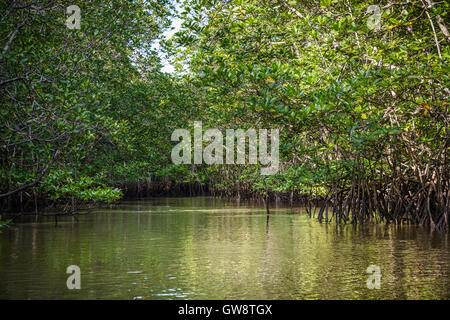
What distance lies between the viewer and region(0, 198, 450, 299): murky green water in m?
5.62

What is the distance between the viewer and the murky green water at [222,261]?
5.62 m

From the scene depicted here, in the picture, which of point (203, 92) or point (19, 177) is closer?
point (19, 177)

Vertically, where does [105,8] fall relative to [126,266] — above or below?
above

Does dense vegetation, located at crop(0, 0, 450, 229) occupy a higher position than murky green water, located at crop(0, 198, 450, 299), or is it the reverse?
dense vegetation, located at crop(0, 0, 450, 229)

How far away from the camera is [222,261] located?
24.4 ft

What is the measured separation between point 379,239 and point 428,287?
3.60 meters

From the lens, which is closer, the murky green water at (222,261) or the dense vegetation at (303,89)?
the murky green water at (222,261)

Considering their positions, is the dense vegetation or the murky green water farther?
the dense vegetation

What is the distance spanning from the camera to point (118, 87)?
17.8 m

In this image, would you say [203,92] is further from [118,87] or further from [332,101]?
[332,101]

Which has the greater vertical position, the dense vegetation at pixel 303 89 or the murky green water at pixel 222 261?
the dense vegetation at pixel 303 89

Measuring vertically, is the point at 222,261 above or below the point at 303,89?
below
